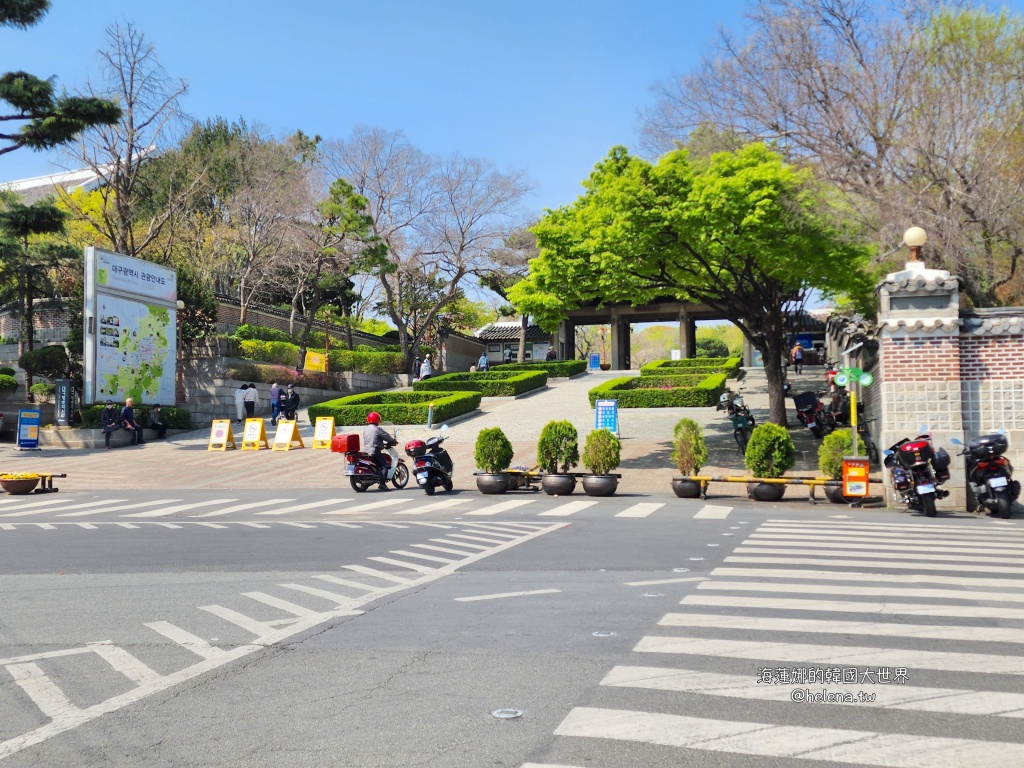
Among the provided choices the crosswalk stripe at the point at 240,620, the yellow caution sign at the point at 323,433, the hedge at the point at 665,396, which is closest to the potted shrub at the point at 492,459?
the yellow caution sign at the point at 323,433

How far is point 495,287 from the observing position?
50.3 m

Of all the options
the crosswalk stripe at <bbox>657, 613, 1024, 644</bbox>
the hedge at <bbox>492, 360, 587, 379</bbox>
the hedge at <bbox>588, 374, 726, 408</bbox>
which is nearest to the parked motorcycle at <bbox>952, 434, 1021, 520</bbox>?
the crosswalk stripe at <bbox>657, 613, 1024, 644</bbox>

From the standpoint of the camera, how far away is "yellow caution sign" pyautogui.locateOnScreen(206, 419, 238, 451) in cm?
2775

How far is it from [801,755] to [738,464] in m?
18.8

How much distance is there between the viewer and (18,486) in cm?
1855

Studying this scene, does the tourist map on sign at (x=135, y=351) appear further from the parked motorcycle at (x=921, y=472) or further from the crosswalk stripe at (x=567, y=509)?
the parked motorcycle at (x=921, y=472)

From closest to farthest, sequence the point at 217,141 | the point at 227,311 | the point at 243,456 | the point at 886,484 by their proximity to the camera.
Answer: the point at 886,484, the point at 243,456, the point at 227,311, the point at 217,141

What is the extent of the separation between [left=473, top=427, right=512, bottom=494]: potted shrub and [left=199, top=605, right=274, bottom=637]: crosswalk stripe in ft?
37.1

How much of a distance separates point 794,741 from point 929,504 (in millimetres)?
11423

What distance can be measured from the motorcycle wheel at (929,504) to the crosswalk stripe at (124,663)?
1226 cm

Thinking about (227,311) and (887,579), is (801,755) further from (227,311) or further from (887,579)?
(227,311)

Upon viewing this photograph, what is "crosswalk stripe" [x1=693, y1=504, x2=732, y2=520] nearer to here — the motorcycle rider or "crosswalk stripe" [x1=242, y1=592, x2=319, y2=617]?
the motorcycle rider

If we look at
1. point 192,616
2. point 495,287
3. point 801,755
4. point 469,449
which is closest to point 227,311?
point 495,287

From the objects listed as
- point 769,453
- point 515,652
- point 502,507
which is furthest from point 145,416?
point 515,652
